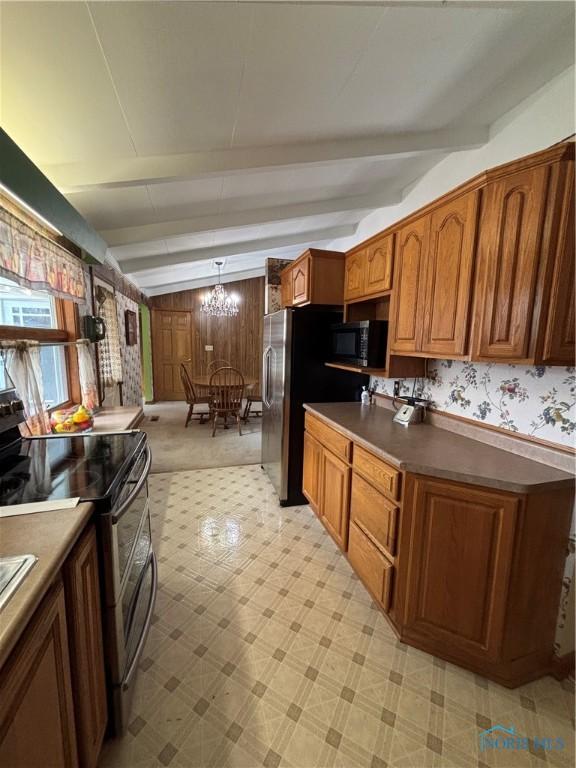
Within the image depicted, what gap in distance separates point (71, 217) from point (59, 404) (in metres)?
1.39

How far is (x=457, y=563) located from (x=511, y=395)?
85 cm

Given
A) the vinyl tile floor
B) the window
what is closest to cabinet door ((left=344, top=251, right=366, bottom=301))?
the vinyl tile floor

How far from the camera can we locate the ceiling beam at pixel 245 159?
1.70m

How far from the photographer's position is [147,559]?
5.29 feet

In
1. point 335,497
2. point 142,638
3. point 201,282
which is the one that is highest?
point 201,282

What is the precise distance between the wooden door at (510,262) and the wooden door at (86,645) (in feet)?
5.53

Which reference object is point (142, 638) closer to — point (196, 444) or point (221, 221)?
point (221, 221)

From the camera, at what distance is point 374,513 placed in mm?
1692

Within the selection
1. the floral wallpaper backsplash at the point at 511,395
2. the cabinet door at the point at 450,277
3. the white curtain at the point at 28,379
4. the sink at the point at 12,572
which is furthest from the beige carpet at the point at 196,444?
the sink at the point at 12,572

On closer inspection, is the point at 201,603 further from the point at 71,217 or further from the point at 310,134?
the point at 310,134

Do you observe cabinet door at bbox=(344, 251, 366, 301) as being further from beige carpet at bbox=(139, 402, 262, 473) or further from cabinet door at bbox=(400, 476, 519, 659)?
beige carpet at bbox=(139, 402, 262, 473)

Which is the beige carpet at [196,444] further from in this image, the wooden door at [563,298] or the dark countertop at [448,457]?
the wooden door at [563,298]

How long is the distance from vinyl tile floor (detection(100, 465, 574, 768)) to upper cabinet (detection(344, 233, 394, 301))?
73.1 inches

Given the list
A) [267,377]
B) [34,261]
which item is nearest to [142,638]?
[34,261]
